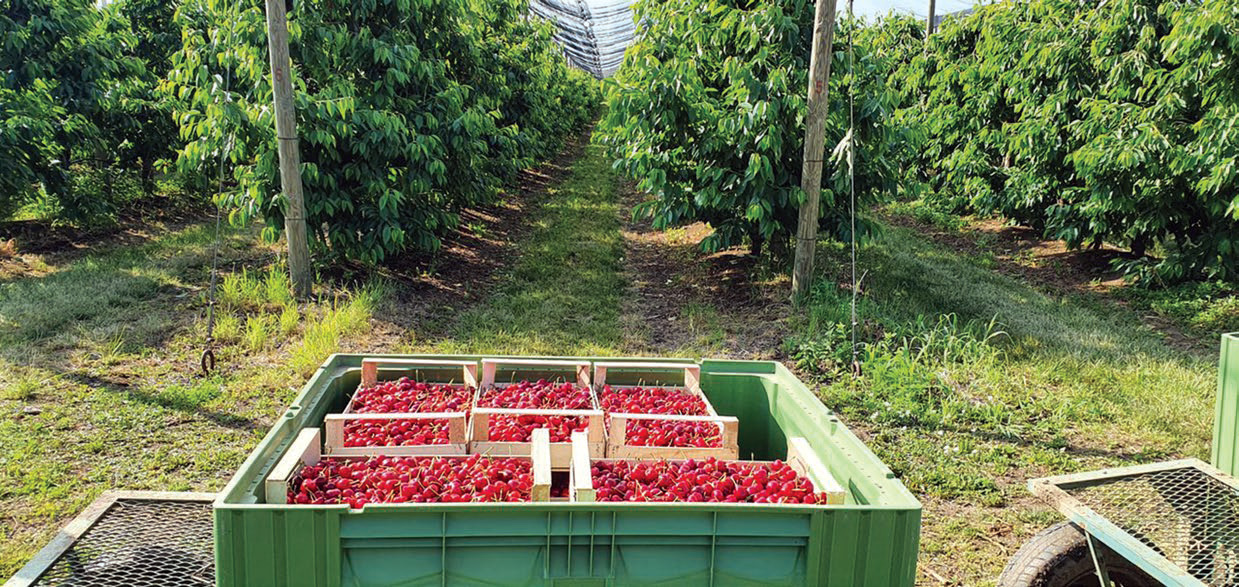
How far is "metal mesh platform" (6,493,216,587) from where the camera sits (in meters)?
3.01

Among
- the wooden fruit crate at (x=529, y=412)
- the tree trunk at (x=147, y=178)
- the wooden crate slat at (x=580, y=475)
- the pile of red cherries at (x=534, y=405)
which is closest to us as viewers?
the wooden crate slat at (x=580, y=475)

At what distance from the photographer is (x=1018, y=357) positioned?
6750mm

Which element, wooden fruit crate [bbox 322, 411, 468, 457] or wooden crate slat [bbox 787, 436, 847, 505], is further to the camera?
wooden fruit crate [bbox 322, 411, 468, 457]

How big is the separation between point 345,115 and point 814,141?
13.9ft

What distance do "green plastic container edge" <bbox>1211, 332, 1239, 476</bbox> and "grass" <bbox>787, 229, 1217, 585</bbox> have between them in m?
1.02

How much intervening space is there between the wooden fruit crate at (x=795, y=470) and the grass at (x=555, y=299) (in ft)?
12.3

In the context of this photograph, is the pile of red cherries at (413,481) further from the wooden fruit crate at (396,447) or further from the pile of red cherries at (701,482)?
the pile of red cherries at (701,482)

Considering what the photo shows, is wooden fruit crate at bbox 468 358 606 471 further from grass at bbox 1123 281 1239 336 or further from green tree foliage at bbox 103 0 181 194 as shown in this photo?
green tree foliage at bbox 103 0 181 194

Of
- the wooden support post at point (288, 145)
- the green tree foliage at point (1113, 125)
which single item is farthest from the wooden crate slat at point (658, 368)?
the green tree foliage at point (1113, 125)

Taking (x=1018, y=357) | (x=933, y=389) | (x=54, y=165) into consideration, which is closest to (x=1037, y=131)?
(x=1018, y=357)

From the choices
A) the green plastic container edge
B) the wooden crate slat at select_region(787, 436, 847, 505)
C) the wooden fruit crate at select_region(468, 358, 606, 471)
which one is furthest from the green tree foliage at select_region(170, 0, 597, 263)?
the green plastic container edge

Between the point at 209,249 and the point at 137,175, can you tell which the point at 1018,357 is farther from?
A: the point at 137,175

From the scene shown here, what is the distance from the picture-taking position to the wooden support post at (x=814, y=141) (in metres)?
7.15

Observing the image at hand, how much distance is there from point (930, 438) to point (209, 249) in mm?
8083
